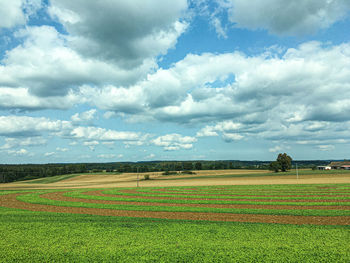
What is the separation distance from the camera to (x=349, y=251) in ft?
36.6

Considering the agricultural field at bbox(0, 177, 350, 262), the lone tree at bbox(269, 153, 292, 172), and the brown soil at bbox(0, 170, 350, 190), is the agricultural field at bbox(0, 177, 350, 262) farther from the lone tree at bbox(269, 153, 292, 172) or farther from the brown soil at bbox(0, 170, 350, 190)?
the lone tree at bbox(269, 153, 292, 172)

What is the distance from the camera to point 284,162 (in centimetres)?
12112

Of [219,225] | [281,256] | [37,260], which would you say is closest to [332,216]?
[219,225]

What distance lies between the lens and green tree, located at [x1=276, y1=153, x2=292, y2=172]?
12094cm

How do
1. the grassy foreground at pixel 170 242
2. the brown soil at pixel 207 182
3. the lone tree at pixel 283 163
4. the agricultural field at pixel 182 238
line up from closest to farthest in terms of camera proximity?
the grassy foreground at pixel 170 242, the agricultural field at pixel 182 238, the brown soil at pixel 207 182, the lone tree at pixel 283 163

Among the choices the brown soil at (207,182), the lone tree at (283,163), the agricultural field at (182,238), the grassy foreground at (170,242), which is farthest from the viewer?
the lone tree at (283,163)

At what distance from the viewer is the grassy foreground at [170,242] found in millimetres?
10734

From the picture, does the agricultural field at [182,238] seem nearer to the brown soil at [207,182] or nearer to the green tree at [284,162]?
the brown soil at [207,182]

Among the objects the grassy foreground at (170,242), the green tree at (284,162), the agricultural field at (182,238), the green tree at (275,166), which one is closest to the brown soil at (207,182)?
the green tree at (284,162)

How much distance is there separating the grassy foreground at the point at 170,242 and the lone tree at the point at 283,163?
113 meters

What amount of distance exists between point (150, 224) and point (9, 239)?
8.18m

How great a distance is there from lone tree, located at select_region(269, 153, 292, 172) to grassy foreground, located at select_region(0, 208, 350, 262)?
371ft

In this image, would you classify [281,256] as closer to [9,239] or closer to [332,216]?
[332,216]

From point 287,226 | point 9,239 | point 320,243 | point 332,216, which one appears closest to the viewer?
point 320,243
